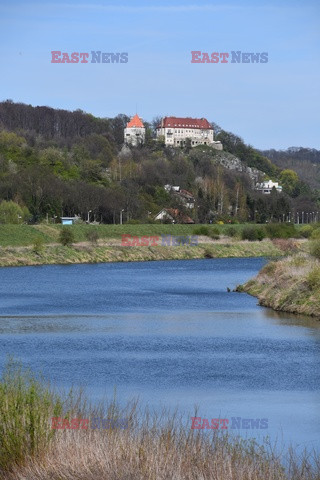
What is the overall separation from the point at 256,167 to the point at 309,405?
535 feet

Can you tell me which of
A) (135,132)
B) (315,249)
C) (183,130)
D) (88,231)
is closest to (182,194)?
(88,231)

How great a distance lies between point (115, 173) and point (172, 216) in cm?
2211

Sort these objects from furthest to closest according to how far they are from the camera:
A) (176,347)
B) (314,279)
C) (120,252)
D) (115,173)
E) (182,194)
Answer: (115,173) → (182,194) → (120,252) → (314,279) → (176,347)

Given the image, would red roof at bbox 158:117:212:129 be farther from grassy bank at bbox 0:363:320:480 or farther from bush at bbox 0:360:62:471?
grassy bank at bbox 0:363:320:480

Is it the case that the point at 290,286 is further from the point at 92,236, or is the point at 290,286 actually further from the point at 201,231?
the point at 201,231

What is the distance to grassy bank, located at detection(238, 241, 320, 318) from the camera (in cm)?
3491

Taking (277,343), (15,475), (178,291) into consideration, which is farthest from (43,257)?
(15,475)

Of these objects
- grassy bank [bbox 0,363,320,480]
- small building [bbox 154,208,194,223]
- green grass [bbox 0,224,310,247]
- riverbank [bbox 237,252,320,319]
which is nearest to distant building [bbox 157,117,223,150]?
small building [bbox 154,208,194,223]

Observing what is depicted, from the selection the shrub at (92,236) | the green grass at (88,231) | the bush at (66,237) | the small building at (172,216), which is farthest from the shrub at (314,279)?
the small building at (172,216)

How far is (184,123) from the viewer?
18488 centimetres

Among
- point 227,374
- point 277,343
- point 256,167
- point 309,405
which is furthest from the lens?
point 256,167

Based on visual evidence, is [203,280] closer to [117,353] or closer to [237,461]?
[117,353]

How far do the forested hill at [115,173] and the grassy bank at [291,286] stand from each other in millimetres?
44786

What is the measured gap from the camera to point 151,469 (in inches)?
444
